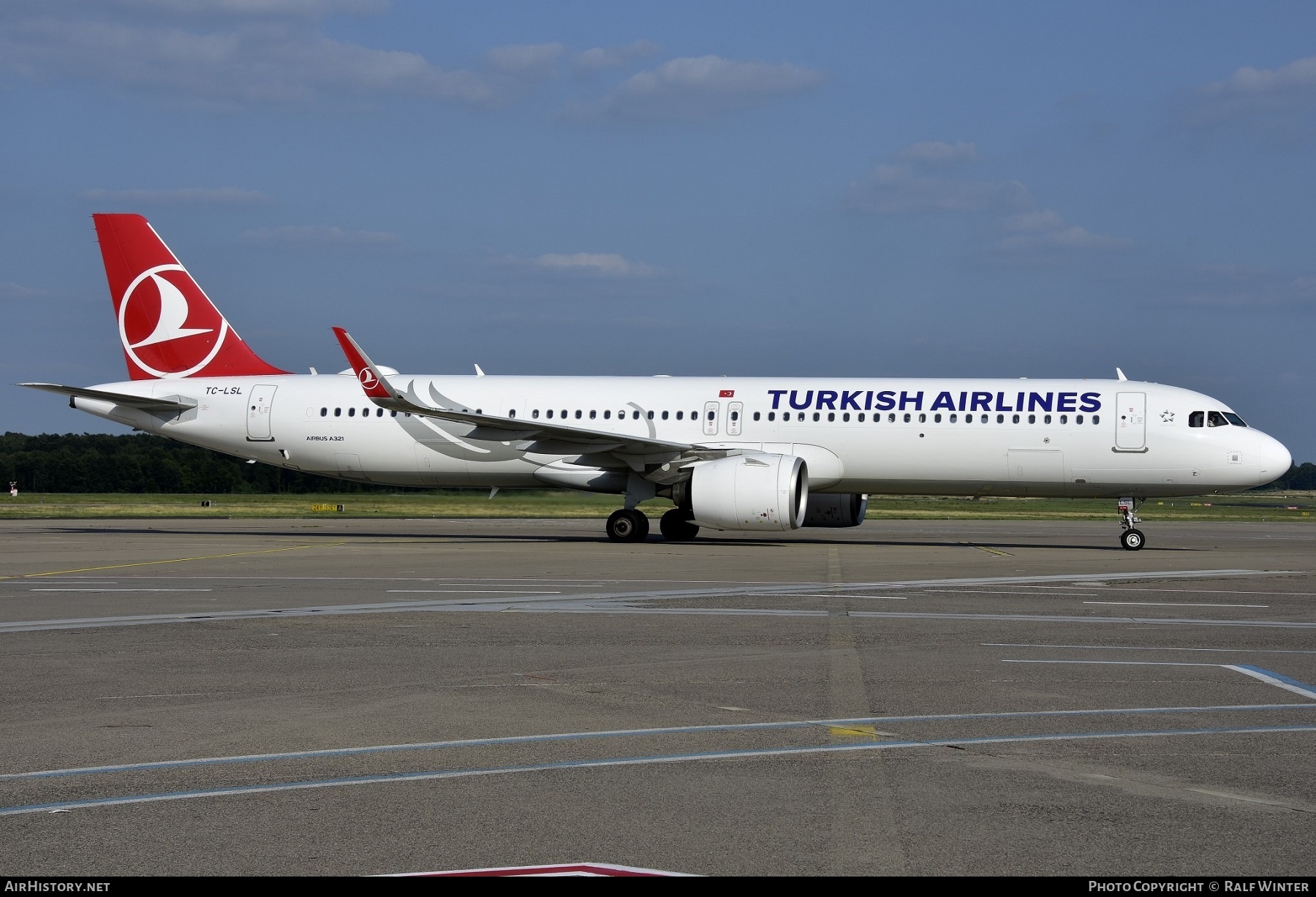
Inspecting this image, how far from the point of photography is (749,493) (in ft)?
80.7

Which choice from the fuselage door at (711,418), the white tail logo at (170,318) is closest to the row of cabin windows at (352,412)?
the white tail logo at (170,318)

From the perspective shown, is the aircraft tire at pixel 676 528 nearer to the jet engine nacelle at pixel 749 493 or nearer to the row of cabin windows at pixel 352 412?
the jet engine nacelle at pixel 749 493

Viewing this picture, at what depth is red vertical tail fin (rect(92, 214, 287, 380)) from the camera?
30.5 meters

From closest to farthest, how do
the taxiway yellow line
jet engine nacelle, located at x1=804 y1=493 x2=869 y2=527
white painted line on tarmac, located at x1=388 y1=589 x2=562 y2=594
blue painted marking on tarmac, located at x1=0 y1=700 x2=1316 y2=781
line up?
blue painted marking on tarmac, located at x1=0 y1=700 x2=1316 y2=781 < white painted line on tarmac, located at x1=388 y1=589 x2=562 y2=594 < the taxiway yellow line < jet engine nacelle, located at x1=804 y1=493 x2=869 y2=527

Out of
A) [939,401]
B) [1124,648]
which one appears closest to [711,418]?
[939,401]

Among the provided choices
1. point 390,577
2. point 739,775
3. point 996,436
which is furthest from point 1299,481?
point 739,775

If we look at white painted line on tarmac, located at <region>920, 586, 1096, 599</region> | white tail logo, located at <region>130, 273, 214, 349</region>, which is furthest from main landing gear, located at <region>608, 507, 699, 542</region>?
white tail logo, located at <region>130, 273, 214, 349</region>

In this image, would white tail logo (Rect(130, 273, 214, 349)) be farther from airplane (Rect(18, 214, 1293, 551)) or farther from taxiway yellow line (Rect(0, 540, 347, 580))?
taxiway yellow line (Rect(0, 540, 347, 580))

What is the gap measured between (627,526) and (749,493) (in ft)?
11.8

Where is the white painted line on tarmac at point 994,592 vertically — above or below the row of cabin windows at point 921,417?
below

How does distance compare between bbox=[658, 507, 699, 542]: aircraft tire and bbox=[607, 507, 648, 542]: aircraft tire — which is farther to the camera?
bbox=[658, 507, 699, 542]: aircraft tire

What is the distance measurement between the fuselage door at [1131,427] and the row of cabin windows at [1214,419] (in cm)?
93

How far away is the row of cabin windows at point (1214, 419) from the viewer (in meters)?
26.3

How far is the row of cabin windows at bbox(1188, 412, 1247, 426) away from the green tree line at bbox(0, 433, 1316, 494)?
37.9m
